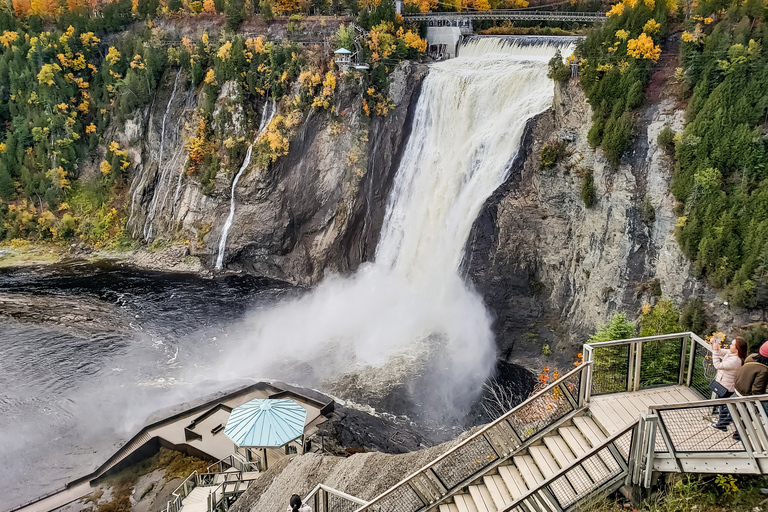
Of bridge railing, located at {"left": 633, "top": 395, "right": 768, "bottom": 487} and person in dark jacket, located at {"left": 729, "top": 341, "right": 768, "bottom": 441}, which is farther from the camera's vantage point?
person in dark jacket, located at {"left": 729, "top": 341, "right": 768, "bottom": 441}

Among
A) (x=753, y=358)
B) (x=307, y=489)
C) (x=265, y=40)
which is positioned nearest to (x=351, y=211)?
(x=265, y=40)

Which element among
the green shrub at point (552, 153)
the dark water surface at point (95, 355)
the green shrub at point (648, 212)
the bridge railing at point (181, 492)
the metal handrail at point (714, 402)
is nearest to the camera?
the metal handrail at point (714, 402)

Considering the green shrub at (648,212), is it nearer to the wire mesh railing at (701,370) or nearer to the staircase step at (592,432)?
the wire mesh railing at (701,370)

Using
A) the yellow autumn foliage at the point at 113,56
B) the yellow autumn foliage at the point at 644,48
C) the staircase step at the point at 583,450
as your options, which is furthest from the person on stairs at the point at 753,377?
the yellow autumn foliage at the point at 113,56

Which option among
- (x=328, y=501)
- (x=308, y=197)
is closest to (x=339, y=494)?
(x=328, y=501)

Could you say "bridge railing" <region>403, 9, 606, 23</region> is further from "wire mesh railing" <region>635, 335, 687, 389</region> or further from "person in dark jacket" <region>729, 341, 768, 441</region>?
"person in dark jacket" <region>729, 341, 768, 441</region>

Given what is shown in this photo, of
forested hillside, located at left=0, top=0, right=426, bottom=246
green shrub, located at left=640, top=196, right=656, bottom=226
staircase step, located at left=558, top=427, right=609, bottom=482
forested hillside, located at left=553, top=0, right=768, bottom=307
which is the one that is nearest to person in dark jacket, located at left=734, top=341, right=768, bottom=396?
staircase step, located at left=558, top=427, right=609, bottom=482
